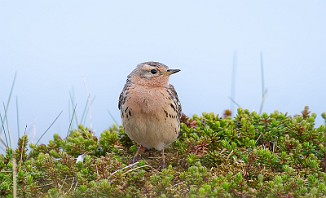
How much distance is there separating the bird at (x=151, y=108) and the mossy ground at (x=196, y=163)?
283 mm

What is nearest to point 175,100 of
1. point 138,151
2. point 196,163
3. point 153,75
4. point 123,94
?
point 153,75

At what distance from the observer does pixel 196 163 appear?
6.61 m

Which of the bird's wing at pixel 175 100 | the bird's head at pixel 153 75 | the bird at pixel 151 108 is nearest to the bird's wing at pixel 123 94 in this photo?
the bird at pixel 151 108

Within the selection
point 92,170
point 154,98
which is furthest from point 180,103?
point 92,170

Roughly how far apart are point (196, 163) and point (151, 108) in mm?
1075

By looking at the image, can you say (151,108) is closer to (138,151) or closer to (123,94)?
(123,94)

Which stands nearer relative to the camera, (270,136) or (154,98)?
(154,98)

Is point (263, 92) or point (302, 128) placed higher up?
point (263, 92)

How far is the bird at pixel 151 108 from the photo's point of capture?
7406mm

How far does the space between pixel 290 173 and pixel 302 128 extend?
4.84 ft

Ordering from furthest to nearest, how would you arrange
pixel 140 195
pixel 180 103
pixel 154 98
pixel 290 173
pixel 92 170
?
pixel 180 103 → pixel 154 98 → pixel 92 170 → pixel 290 173 → pixel 140 195

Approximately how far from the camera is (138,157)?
7.82 m

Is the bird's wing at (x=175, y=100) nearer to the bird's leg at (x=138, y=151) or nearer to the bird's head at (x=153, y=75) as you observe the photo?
the bird's head at (x=153, y=75)

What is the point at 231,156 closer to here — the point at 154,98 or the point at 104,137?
the point at 154,98
